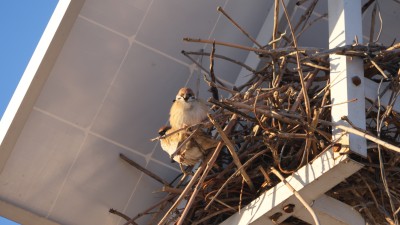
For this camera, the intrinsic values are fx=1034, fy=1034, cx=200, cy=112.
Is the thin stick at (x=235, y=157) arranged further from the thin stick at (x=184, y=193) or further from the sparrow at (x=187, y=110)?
the sparrow at (x=187, y=110)

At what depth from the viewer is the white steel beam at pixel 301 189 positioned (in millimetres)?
3857

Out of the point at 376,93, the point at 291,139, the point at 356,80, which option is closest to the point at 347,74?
the point at 356,80

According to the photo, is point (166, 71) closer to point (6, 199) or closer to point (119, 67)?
point (119, 67)

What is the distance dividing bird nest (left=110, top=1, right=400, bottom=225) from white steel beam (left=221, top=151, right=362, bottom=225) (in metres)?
0.05

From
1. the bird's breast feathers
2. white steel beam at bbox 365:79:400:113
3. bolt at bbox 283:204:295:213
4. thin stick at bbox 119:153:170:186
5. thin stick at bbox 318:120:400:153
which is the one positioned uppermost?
white steel beam at bbox 365:79:400:113

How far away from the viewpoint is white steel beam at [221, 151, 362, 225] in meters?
3.86

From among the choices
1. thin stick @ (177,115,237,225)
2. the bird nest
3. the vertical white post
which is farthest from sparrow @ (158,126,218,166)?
the vertical white post

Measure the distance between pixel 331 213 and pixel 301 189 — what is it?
224 millimetres

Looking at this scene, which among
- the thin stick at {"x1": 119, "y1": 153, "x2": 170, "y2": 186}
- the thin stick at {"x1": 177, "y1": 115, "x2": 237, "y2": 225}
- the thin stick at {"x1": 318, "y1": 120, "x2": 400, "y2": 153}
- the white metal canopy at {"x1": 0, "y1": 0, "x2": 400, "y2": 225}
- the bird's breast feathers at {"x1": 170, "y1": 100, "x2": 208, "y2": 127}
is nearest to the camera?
the thin stick at {"x1": 318, "y1": 120, "x2": 400, "y2": 153}

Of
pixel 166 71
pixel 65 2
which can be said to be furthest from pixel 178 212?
pixel 65 2

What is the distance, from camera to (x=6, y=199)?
4.90 metres

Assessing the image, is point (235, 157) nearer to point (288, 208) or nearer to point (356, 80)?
point (288, 208)

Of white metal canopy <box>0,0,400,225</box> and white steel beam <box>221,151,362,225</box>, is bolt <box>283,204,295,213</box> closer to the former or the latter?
white steel beam <box>221,151,362,225</box>

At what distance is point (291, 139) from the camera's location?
420cm
